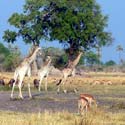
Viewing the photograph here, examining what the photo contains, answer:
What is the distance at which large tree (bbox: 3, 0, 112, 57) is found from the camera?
65.6 meters

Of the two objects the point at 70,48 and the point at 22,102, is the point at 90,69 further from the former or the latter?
the point at 22,102

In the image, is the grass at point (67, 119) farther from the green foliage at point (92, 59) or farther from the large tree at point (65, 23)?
the green foliage at point (92, 59)

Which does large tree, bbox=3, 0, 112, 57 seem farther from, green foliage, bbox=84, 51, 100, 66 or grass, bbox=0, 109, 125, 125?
green foliage, bbox=84, 51, 100, 66

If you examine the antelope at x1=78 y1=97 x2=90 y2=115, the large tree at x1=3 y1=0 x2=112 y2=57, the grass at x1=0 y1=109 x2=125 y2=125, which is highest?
the large tree at x1=3 y1=0 x2=112 y2=57

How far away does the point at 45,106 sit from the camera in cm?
2567

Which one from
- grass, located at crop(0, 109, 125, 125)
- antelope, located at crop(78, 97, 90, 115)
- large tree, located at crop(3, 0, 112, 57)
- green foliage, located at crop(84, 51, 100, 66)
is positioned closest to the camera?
grass, located at crop(0, 109, 125, 125)

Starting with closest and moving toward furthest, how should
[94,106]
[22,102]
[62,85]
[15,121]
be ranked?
[15,121] < [94,106] < [22,102] < [62,85]

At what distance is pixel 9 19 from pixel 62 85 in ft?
98.1

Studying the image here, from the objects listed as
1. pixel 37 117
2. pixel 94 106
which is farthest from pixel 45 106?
pixel 37 117

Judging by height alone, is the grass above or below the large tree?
below

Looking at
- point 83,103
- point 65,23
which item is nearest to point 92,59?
point 65,23

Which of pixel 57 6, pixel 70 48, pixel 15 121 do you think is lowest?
pixel 15 121

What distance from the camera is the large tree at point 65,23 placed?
215 ft

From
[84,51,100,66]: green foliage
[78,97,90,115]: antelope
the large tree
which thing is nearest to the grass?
[78,97,90,115]: antelope
